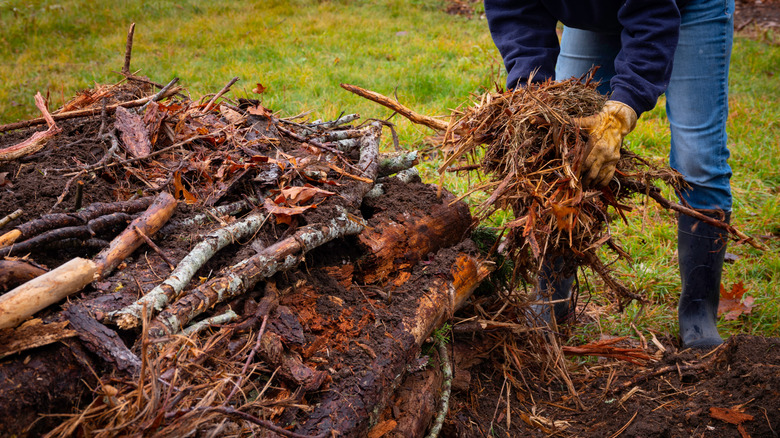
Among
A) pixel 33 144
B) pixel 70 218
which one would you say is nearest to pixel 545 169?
pixel 70 218

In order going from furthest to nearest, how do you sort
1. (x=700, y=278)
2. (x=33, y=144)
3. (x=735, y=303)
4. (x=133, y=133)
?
1. (x=735, y=303)
2. (x=700, y=278)
3. (x=133, y=133)
4. (x=33, y=144)

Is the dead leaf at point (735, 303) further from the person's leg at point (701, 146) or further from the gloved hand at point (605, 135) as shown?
the gloved hand at point (605, 135)

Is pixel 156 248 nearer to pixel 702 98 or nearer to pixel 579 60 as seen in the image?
pixel 579 60

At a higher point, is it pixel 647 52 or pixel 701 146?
pixel 647 52

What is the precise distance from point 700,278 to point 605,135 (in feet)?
4.34

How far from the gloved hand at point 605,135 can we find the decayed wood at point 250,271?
1.06 metres

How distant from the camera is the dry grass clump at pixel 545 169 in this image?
2141 millimetres

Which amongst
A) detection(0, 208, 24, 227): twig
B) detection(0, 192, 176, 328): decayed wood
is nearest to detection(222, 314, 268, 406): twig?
detection(0, 192, 176, 328): decayed wood

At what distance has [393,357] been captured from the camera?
191 cm

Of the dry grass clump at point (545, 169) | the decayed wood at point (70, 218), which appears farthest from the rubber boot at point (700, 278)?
the decayed wood at point (70, 218)

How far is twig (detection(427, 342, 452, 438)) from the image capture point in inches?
82.4

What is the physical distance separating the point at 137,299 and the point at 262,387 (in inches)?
20.0

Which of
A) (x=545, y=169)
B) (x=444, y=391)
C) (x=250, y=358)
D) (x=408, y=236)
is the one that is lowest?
(x=444, y=391)

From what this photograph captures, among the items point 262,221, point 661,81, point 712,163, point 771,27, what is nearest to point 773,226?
point 712,163
